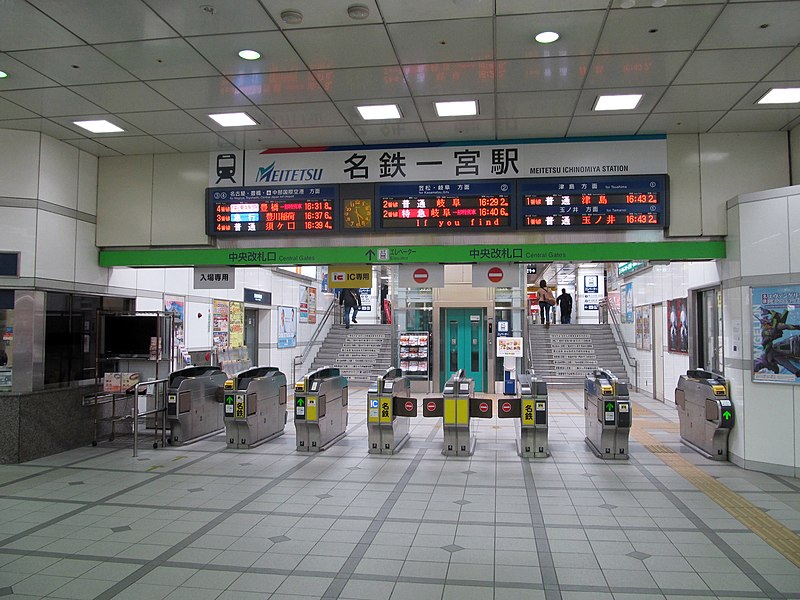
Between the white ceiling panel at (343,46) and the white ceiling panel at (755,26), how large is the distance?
111 inches

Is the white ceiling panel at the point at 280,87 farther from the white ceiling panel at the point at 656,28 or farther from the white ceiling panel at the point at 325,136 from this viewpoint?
the white ceiling panel at the point at 656,28

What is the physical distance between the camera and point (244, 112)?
7020mm

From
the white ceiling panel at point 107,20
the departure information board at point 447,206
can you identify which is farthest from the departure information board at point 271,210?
the white ceiling panel at point 107,20

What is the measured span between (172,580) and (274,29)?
4413 mm

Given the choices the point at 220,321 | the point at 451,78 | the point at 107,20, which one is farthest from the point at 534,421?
the point at 220,321

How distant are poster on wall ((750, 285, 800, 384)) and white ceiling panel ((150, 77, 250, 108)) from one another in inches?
256

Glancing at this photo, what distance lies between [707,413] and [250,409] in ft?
20.5

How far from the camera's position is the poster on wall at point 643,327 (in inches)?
554

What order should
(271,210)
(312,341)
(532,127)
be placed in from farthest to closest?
(312,341) → (271,210) → (532,127)

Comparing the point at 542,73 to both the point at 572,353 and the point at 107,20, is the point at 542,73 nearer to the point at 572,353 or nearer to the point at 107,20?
the point at 107,20

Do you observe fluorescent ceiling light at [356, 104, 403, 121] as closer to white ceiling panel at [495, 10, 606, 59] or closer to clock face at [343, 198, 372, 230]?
clock face at [343, 198, 372, 230]

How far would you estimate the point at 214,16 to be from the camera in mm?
4887

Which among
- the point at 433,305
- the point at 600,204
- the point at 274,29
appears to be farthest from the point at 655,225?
the point at 433,305

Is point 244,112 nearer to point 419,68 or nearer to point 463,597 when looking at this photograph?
point 419,68
